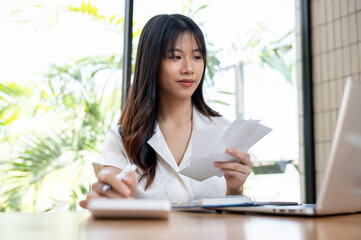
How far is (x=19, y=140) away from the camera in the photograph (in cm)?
269

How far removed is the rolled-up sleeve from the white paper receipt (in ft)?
1.37

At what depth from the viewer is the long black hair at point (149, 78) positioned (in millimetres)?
1701

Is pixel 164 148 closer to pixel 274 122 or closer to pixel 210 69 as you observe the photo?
pixel 210 69

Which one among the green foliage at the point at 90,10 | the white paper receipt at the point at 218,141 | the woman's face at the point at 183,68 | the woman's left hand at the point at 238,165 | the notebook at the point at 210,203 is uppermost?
the green foliage at the point at 90,10

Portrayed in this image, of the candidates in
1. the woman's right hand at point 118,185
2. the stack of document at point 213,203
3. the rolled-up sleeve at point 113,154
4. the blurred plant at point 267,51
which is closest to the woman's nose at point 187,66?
the rolled-up sleeve at point 113,154

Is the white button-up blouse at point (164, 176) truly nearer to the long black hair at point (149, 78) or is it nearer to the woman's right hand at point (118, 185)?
the long black hair at point (149, 78)

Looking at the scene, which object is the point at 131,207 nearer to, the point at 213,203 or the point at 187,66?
the point at 213,203

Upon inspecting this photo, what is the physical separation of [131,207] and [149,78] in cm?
103

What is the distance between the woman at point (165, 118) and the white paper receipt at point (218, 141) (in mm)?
331

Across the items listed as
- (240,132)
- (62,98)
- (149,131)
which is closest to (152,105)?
(149,131)

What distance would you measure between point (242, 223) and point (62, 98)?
217cm

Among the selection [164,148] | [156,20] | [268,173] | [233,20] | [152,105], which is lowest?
[268,173]

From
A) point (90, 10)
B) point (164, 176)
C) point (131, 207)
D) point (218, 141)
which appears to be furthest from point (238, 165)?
point (90, 10)

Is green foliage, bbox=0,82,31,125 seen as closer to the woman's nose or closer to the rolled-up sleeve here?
the rolled-up sleeve
